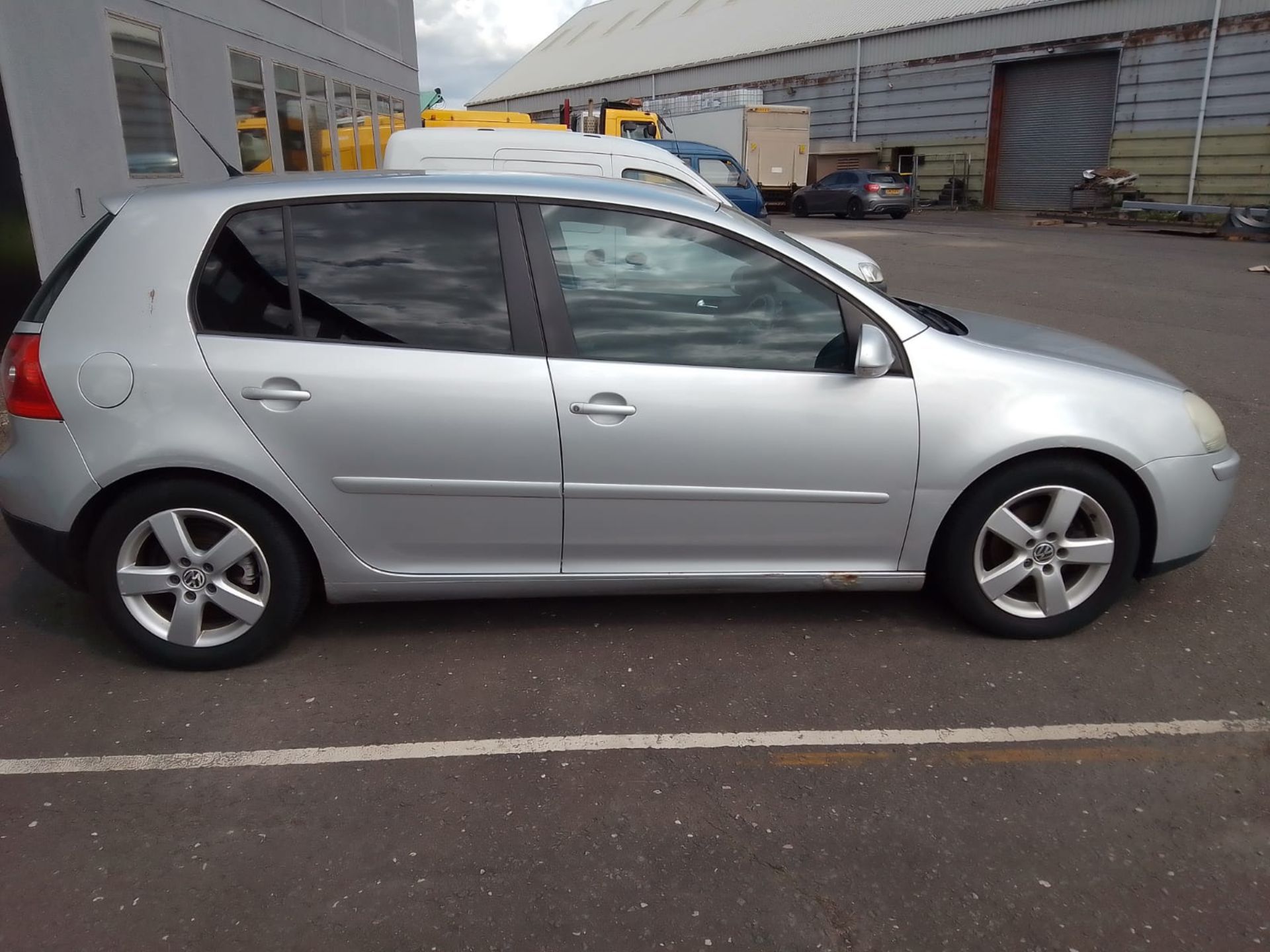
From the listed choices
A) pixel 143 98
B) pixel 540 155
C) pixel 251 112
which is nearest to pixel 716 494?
pixel 540 155

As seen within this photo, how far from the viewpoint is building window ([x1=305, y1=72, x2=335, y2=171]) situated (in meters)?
16.7

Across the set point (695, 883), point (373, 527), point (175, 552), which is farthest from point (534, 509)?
point (695, 883)

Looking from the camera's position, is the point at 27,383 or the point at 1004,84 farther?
the point at 1004,84

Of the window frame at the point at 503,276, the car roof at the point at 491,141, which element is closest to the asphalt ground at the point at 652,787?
the window frame at the point at 503,276

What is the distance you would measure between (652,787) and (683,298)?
1670mm

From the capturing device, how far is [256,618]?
3625 millimetres

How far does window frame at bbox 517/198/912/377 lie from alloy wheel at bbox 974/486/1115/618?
2.25ft

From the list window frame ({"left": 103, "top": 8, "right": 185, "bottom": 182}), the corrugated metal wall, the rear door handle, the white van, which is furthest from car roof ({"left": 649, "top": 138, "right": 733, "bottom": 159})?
the rear door handle

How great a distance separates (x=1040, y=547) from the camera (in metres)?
3.75

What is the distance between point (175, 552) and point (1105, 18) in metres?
33.0

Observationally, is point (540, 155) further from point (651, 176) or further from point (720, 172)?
point (720, 172)

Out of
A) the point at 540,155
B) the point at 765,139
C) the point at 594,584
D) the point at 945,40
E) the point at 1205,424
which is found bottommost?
the point at 594,584

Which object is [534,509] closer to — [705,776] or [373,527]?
[373,527]

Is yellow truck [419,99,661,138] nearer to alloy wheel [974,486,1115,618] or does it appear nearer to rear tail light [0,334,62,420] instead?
rear tail light [0,334,62,420]
